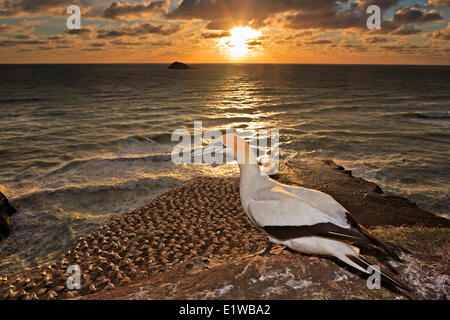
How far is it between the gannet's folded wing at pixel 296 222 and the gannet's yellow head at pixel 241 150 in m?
0.83

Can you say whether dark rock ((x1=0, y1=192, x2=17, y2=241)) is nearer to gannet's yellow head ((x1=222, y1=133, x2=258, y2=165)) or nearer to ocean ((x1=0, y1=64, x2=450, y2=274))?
ocean ((x1=0, y1=64, x2=450, y2=274))

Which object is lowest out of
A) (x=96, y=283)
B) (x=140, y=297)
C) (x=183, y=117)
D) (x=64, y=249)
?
(x=64, y=249)

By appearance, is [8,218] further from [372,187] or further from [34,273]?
[372,187]

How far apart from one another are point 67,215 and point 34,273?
4393 millimetres

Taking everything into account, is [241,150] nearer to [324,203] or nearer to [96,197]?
[324,203]

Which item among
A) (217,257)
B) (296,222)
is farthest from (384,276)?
(217,257)

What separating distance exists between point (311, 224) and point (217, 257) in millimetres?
3101

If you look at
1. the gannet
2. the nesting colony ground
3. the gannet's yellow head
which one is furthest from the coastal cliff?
the gannet's yellow head

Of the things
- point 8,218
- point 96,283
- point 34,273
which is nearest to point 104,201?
point 8,218

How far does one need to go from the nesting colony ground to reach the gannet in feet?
7.89

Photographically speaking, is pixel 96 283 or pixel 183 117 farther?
pixel 183 117

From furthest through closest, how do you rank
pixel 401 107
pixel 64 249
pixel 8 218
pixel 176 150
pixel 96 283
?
pixel 401 107 → pixel 176 150 → pixel 8 218 → pixel 64 249 → pixel 96 283

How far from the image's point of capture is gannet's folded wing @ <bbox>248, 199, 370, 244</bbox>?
302 centimetres

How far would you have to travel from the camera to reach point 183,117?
3009 cm
